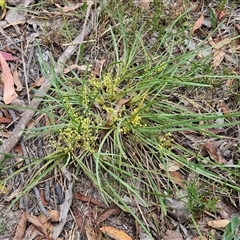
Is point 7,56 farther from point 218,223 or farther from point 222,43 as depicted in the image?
point 218,223

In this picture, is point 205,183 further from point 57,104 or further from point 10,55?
point 10,55

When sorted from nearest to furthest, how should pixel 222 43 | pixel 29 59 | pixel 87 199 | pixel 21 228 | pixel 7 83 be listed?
1. pixel 21 228
2. pixel 87 199
3. pixel 7 83
4. pixel 29 59
5. pixel 222 43

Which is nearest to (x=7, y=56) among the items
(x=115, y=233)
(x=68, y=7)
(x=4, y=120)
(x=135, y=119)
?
(x=4, y=120)

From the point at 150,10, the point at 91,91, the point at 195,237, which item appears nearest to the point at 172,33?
the point at 150,10

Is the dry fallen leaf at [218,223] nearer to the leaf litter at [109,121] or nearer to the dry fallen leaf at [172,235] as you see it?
the leaf litter at [109,121]

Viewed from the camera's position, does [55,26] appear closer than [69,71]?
No

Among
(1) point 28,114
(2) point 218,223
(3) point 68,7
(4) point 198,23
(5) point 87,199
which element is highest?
(3) point 68,7

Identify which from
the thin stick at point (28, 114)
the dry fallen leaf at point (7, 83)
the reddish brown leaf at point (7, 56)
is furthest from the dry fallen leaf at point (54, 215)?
the reddish brown leaf at point (7, 56)
